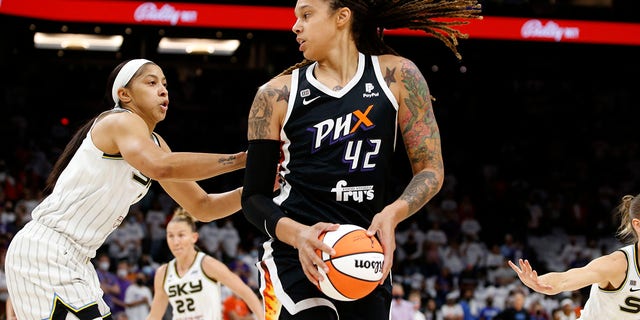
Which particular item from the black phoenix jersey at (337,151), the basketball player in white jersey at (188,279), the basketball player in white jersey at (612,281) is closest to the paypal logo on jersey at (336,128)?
the black phoenix jersey at (337,151)

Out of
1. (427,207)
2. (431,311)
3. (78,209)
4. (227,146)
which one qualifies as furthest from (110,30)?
(78,209)

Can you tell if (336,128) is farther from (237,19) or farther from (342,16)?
(237,19)

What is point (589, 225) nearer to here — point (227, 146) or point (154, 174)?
point (227, 146)

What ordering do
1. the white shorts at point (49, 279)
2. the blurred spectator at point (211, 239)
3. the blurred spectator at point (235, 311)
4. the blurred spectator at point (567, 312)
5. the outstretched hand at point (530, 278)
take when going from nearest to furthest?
the white shorts at point (49, 279)
the outstretched hand at point (530, 278)
the blurred spectator at point (235, 311)
the blurred spectator at point (567, 312)
the blurred spectator at point (211, 239)

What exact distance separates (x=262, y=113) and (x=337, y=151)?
32cm

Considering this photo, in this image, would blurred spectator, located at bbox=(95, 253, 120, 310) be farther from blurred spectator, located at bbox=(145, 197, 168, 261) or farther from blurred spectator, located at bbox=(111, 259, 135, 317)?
blurred spectator, located at bbox=(145, 197, 168, 261)

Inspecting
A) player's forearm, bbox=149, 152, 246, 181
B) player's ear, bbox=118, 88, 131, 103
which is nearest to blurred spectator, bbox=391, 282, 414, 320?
player's ear, bbox=118, 88, 131, 103

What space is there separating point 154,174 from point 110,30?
1506cm

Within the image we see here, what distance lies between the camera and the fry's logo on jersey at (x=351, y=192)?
10.7ft

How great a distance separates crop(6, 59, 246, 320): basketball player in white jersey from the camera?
3916 mm

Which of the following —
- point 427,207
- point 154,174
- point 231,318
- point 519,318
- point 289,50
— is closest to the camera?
point 154,174

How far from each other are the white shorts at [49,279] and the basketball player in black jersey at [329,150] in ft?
3.13

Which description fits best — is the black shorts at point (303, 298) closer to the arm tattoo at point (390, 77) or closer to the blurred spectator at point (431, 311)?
the arm tattoo at point (390, 77)

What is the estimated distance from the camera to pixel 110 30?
60.0ft
